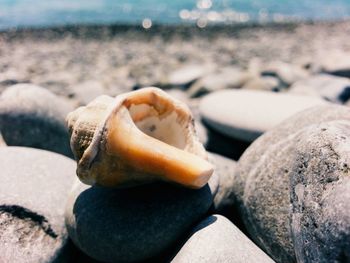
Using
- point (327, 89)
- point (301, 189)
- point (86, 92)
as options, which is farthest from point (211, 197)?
point (86, 92)

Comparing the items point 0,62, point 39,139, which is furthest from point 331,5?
point 39,139

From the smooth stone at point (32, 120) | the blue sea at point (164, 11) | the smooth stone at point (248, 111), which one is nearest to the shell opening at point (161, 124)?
the smooth stone at point (248, 111)

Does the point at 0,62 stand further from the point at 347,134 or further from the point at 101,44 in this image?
the point at 347,134

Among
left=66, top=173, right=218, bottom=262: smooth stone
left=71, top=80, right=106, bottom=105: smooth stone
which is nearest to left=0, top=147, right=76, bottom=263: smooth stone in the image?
left=66, top=173, right=218, bottom=262: smooth stone

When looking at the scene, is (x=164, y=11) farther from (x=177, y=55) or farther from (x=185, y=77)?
(x=185, y=77)

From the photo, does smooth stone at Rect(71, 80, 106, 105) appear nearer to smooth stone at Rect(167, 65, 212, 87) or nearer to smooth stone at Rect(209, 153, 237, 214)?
smooth stone at Rect(167, 65, 212, 87)

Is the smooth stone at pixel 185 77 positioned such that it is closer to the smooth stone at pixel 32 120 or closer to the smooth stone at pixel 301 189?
the smooth stone at pixel 32 120
